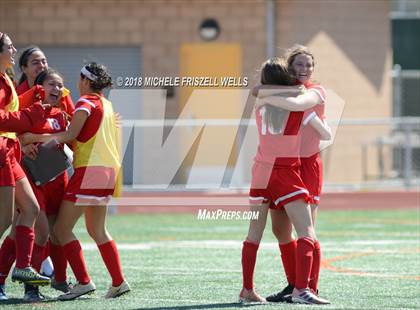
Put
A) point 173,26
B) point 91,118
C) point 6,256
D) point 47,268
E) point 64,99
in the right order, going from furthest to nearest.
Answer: point 173,26
point 47,268
point 64,99
point 6,256
point 91,118

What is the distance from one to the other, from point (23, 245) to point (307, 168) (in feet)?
7.21

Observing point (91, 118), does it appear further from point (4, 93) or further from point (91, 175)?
point (4, 93)

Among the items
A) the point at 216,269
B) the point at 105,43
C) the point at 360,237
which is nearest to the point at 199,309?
the point at 216,269

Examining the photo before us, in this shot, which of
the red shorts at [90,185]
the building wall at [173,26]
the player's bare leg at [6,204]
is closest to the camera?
the player's bare leg at [6,204]

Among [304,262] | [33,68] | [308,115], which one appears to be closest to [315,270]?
[304,262]

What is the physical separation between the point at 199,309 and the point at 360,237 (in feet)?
21.4

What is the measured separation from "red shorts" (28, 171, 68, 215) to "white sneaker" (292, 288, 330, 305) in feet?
6.86

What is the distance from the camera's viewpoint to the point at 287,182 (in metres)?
8.19

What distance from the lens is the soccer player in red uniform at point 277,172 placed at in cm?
816

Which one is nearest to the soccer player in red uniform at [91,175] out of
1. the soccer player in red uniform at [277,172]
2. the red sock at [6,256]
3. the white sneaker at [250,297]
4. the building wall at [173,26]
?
the red sock at [6,256]

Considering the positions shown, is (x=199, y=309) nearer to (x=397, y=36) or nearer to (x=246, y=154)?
(x=246, y=154)

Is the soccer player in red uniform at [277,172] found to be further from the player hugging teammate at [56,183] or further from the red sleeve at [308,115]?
the player hugging teammate at [56,183]

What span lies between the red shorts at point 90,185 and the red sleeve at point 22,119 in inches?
19.5

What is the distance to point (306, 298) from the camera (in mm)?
8094
